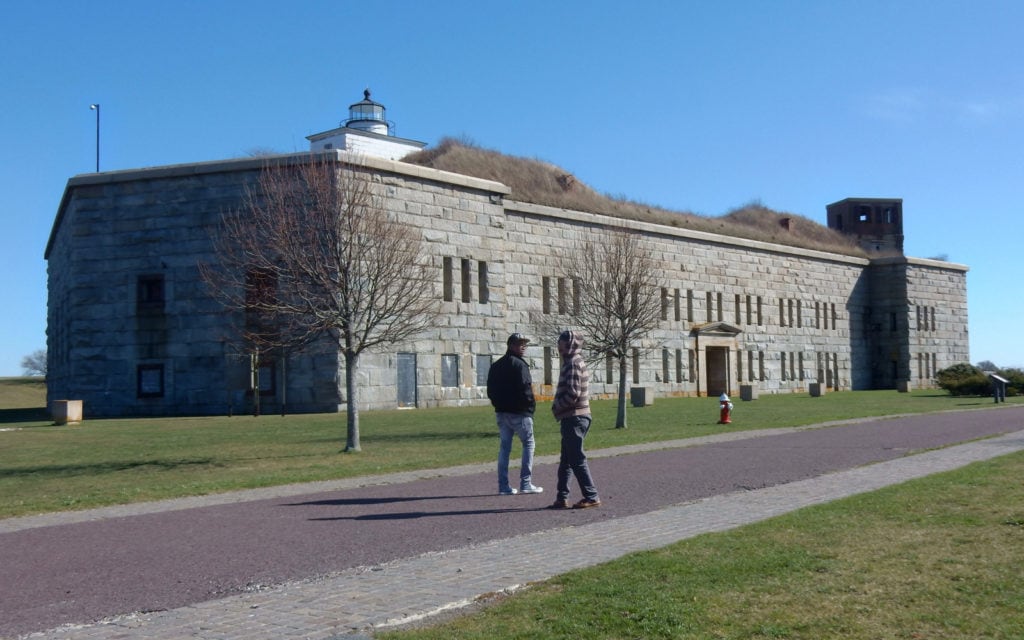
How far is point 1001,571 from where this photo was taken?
272 inches

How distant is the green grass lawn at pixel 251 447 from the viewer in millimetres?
14953

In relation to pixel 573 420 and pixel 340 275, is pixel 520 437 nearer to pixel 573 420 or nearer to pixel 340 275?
pixel 573 420

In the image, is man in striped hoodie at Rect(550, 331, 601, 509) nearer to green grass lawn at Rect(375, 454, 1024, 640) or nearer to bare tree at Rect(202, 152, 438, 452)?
green grass lawn at Rect(375, 454, 1024, 640)

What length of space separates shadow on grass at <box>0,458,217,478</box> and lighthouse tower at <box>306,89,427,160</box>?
178 feet

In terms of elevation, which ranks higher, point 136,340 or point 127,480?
point 136,340

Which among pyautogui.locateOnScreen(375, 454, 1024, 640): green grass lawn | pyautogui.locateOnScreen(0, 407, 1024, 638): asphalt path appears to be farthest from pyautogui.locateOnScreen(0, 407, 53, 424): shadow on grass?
pyautogui.locateOnScreen(375, 454, 1024, 640): green grass lawn

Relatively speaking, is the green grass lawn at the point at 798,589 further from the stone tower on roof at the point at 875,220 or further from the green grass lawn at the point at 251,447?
the stone tower on roof at the point at 875,220

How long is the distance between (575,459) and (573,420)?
1.48ft

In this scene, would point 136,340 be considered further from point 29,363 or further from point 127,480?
point 29,363

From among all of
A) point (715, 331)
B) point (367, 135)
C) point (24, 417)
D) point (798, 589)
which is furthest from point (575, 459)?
point (367, 135)

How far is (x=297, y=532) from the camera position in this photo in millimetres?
9969

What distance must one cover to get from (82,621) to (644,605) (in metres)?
3.45

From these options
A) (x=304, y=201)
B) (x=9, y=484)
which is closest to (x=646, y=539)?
(x=9, y=484)

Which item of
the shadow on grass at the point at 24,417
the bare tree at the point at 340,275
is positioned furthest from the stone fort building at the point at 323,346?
the bare tree at the point at 340,275
